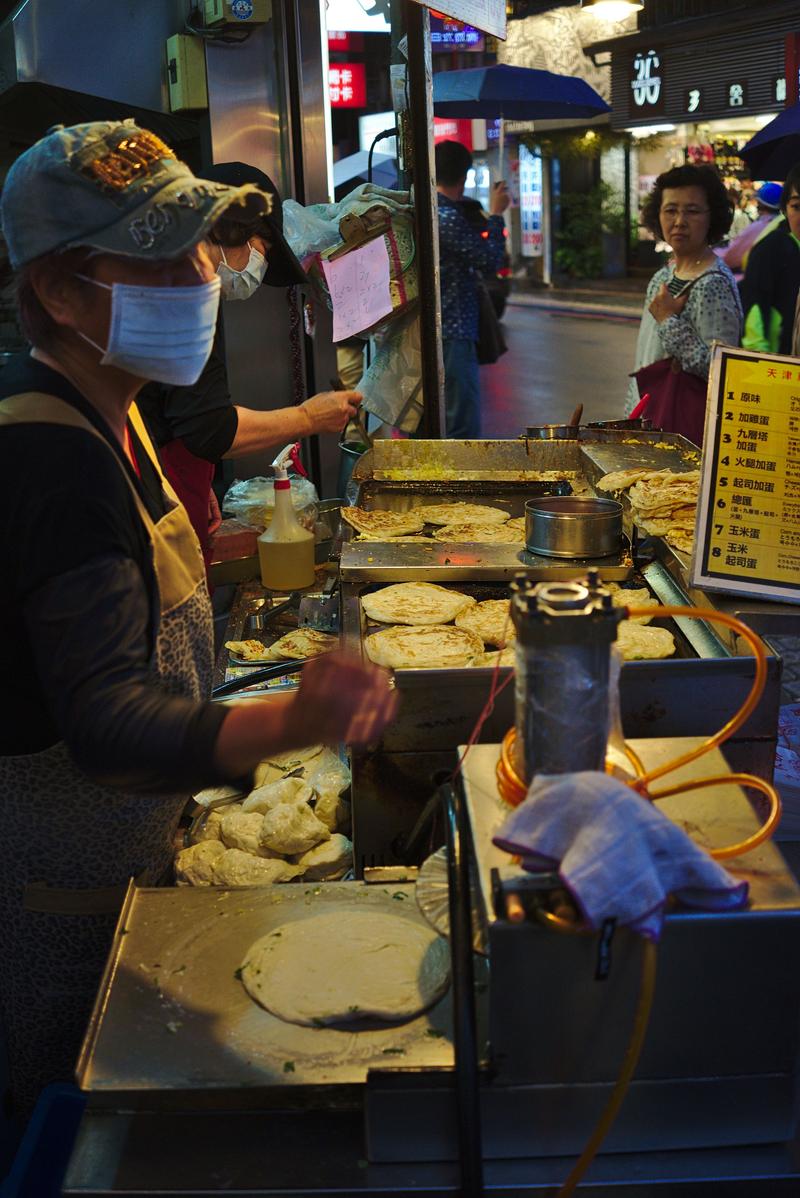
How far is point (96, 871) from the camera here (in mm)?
2080

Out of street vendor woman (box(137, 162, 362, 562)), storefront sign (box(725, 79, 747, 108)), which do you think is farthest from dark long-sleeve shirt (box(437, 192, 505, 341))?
storefront sign (box(725, 79, 747, 108))

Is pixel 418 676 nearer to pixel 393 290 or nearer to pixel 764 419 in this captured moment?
pixel 764 419

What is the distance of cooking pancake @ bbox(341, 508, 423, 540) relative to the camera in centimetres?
390

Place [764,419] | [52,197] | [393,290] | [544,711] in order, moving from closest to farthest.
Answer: [544,711], [52,197], [764,419], [393,290]

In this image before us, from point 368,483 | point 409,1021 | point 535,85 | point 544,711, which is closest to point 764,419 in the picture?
point 544,711

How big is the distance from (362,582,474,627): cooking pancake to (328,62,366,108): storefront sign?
1672cm

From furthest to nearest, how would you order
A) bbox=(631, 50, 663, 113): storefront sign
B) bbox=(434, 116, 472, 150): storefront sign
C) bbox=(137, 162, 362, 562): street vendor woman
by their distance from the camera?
bbox=(434, 116, 472, 150): storefront sign
bbox=(631, 50, 663, 113): storefront sign
bbox=(137, 162, 362, 562): street vendor woman

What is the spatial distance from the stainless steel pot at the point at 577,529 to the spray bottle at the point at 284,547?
1.15 meters

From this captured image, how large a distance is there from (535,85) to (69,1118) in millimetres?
12225

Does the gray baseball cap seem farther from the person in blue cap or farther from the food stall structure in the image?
the person in blue cap

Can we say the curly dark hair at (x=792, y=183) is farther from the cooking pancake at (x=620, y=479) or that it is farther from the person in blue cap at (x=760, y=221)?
the cooking pancake at (x=620, y=479)

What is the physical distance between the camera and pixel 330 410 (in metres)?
4.30

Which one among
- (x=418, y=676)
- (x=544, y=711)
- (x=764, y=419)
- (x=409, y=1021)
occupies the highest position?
(x=764, y=419)

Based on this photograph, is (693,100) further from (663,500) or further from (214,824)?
(214,824)
